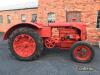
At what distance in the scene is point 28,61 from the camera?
7.84 m

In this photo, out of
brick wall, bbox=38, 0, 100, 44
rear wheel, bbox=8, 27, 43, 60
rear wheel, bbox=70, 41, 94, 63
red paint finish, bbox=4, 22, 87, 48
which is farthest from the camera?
brick wall, bbox=38, 0, 100, 44

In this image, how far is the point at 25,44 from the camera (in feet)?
26.6

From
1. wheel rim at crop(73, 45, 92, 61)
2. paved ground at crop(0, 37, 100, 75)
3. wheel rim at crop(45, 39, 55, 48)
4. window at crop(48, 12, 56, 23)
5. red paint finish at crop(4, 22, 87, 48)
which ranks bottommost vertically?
paved ground at crop(0, 37, 100, 75)

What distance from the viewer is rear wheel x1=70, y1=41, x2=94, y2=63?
305 inches

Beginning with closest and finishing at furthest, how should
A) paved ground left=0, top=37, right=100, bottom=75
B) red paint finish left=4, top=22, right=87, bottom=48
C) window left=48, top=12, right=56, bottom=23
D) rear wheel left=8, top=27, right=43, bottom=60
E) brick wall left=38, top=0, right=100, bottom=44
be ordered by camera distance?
paved ground left=0, top=37, right=100, bottom=75, rear wheel left=8, top=27, right=43, bottom=60, red paint finish left=4, top=22, right=87, bottom=48, brick wall left=38, top=0, right=100, bottom=44, window left=48, top=12, right=56, bottom=23

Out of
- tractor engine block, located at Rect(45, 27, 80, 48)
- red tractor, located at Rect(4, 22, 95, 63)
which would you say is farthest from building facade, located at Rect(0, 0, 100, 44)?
red tractor, located at Rect(4, 22, 95, 63)

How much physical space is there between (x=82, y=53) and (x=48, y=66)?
1.59 metres

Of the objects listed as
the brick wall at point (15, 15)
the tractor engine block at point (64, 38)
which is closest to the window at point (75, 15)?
the tractor engine block at point (64, 38)

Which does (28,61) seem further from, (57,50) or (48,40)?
(57,50)

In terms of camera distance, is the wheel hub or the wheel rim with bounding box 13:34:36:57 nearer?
the wheel hub

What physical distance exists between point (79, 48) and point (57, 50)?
219cm

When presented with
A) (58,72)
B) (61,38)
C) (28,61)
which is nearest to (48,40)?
(61,38)

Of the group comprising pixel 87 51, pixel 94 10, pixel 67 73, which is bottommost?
pixel 67 73

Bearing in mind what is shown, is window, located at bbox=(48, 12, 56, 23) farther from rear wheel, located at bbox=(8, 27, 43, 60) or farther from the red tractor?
rear wheel, located at bbox=(8, 27, 43, 60)
